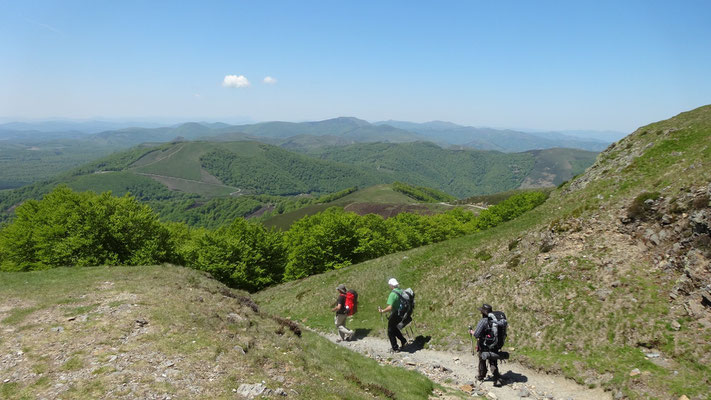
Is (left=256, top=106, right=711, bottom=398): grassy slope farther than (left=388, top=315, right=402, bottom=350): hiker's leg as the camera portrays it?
No

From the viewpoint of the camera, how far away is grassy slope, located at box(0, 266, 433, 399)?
9766 millimetres

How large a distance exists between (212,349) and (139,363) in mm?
2222

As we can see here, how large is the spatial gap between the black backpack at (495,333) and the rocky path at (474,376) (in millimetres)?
1844

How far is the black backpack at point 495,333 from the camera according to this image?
1341 centimetres

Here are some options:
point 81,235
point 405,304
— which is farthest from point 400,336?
point 81,235

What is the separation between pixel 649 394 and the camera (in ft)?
39.7

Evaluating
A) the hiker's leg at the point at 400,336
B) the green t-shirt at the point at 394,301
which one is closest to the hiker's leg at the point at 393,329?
the hiker's leg at the point at 400,336

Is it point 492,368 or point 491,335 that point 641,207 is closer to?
point 491,335

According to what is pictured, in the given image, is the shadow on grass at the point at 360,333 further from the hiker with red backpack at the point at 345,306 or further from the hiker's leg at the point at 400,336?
the hiker's leg at the point at 400,336

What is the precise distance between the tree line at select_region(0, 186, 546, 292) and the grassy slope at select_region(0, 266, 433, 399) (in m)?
21.1

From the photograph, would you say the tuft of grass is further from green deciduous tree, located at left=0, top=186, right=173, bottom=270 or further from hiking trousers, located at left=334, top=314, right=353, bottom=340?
green deciduous tree, located at left=0, top=186, right=173, bottom=270

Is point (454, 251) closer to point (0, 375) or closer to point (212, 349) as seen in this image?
point (212, 349)


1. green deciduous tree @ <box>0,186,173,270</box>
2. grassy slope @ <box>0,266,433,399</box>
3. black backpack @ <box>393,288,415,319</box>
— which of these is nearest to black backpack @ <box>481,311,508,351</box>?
grassy slope @ <box>0,266,433,399</box>

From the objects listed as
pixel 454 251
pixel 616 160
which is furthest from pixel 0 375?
pixel 616 160
